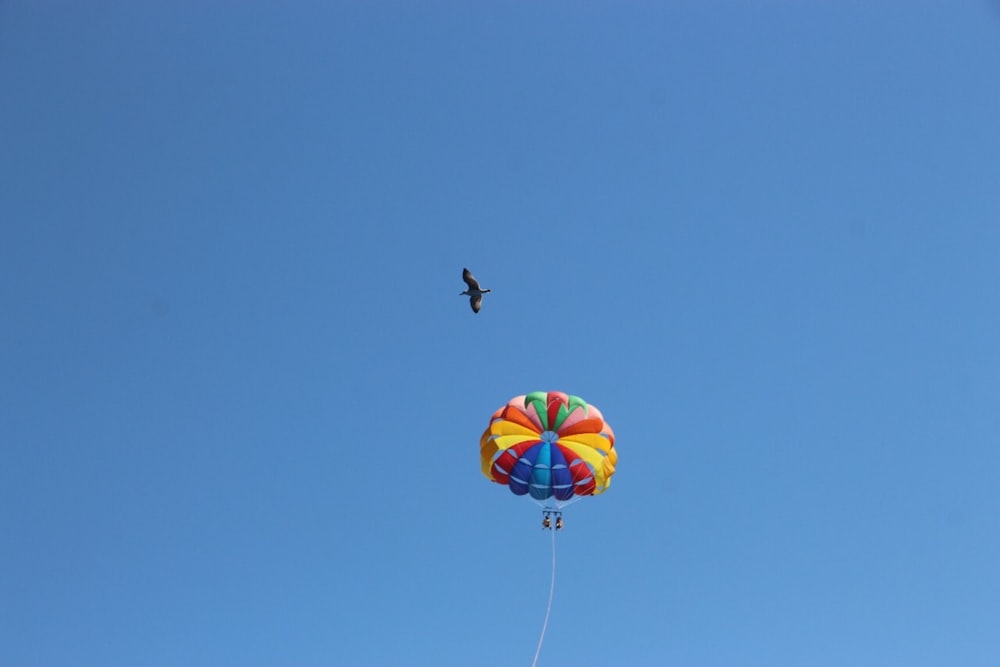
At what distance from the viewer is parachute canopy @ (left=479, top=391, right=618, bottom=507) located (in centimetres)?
3747

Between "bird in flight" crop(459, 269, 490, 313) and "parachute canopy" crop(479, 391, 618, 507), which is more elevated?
"bird in flight" crop(459, 269, 490, 313)

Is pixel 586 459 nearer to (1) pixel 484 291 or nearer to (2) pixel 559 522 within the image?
(2) pixel 559 522

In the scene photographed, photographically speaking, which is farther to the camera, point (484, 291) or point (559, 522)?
point (559, 522)

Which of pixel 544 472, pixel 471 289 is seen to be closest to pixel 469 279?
pixel 471 289

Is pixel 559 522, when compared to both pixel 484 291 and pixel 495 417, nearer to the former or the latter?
pixel 495 417

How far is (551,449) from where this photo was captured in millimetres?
37719

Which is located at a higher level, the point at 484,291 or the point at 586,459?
the point at 484,291

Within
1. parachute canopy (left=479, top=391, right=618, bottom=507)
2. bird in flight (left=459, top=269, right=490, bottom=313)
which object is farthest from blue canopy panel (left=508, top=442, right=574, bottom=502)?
bird in flight (left=459, top=269, right=490, bottom=313)

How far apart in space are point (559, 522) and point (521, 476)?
2151mm

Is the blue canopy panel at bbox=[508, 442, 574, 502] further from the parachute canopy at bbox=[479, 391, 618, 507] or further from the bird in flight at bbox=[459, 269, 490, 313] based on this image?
the bird in flight at bbox=[459, 269, 490, 313]

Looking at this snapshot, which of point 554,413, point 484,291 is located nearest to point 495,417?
point 554,413

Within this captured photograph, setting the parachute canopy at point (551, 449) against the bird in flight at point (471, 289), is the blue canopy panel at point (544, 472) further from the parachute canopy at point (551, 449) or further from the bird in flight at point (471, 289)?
the bird in flight at point (471, 289)

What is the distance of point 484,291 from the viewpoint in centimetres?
3603

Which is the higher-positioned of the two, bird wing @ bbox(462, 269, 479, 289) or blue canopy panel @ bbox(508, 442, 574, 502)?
bird wing @ bbox(462, 269, 479, 289)
